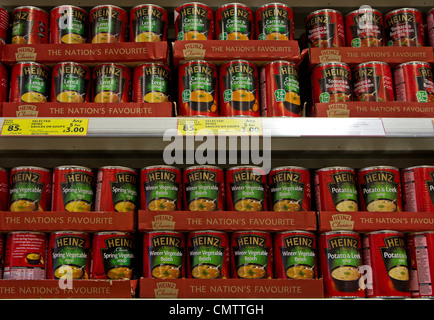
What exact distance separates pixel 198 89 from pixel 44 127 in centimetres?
48

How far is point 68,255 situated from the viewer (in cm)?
134

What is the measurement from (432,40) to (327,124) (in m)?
0.61

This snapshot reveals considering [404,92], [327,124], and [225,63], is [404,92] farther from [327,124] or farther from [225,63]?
[225,63]

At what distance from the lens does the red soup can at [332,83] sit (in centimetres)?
147

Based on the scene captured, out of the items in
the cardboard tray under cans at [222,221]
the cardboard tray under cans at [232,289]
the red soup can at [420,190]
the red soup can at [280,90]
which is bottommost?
the cardboard tray under cans at [232,289]

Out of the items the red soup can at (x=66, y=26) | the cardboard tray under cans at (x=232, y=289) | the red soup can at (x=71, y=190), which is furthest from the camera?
the red soup can at (x=66, y=26)

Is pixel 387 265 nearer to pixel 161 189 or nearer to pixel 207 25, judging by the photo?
pixel 161 189

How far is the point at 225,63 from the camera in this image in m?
1.51

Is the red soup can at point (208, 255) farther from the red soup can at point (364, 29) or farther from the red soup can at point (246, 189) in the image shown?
the red soup can at point (364, 29)

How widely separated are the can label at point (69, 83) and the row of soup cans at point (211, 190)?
23cm

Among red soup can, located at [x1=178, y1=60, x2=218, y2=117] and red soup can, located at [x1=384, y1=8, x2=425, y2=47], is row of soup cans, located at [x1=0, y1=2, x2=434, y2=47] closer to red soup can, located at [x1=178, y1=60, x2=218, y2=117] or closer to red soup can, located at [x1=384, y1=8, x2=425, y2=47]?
red soup can, located at [x1=384, y1=8, x2=425, y2=47]

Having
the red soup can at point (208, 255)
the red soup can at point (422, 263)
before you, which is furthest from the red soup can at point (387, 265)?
the red soup can at point (208, 255)

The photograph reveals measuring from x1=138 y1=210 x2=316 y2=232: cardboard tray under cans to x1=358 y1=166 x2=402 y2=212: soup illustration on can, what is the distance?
20 cm
